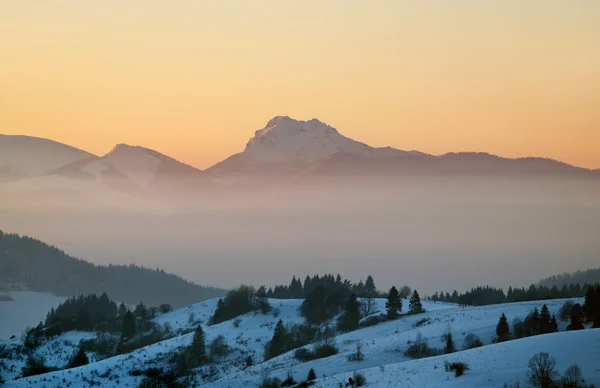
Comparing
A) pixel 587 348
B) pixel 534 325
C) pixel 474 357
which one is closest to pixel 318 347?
pixel 534 325

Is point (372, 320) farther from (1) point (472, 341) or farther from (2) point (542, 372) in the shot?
(2) point (542, 372)

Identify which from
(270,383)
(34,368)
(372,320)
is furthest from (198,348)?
(270,383)

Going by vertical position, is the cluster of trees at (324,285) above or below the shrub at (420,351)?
above

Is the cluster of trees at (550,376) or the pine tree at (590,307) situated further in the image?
the pine tree at (590,307)

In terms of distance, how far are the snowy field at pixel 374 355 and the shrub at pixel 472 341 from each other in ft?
2.44

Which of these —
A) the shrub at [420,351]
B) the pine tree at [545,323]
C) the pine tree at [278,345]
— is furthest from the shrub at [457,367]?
the pine tree at [278,345]

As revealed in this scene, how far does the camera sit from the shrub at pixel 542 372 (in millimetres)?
38062

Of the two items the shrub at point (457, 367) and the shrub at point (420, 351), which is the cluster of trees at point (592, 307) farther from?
the shrub at point (457, 367)

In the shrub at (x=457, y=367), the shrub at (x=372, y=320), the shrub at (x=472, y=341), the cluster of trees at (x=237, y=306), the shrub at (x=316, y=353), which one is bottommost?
the shrub at (x=316, y=353)

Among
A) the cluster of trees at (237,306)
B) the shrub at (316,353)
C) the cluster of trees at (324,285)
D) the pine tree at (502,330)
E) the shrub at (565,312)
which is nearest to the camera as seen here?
the pine tree at (502,330)

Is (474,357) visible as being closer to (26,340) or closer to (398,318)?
(398,318)

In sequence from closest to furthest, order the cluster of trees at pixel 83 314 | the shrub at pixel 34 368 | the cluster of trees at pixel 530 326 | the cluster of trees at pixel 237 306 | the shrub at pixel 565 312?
the shrub at pixel 34 368
the cluster of trees at pixel 530 326
the shrub at pixel 565 312
the cluster of trees at pixel 83 314
the cluster of trees at pixel 237 306

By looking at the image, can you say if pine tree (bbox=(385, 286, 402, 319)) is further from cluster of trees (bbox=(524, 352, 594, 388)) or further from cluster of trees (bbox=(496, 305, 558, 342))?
cluster of trees (bbox=(524, 352, 594, 388))

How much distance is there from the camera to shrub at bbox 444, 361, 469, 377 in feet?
141
